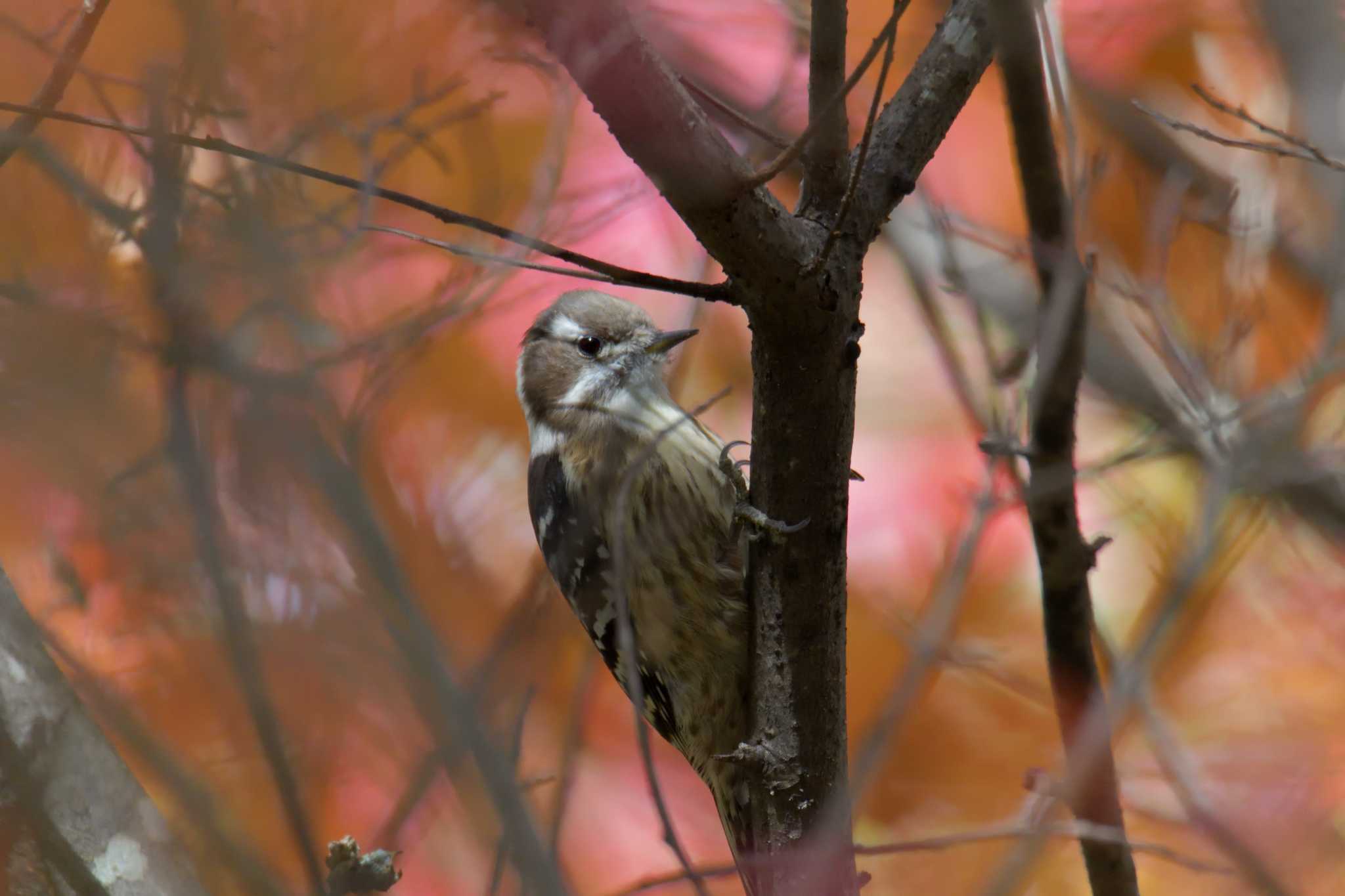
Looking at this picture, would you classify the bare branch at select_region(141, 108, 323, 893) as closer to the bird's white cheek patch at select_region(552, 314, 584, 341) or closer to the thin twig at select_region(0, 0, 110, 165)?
the thin twig at select_region(0, 0, 110, 165)

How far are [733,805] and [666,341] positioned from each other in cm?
136

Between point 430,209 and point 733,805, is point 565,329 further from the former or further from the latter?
point 430,209

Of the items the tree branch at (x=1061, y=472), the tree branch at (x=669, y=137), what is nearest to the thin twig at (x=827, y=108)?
the tree branch at (x=669, y=137)

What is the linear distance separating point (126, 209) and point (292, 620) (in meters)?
1.17

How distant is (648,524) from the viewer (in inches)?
134

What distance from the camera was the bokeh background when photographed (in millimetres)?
2289

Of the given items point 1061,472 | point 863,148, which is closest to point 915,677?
point 863,148

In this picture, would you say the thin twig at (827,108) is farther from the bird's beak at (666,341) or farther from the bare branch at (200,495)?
the bird's beak at (666,341)

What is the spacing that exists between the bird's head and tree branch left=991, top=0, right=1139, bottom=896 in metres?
1.30

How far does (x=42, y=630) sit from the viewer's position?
7.27 feet

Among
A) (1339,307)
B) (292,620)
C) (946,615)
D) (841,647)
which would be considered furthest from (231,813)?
(1339,307)

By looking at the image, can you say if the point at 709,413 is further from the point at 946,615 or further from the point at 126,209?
the point at 946,615

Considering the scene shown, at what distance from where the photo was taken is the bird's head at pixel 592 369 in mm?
3736

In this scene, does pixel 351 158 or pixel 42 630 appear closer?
pixel 42 630
